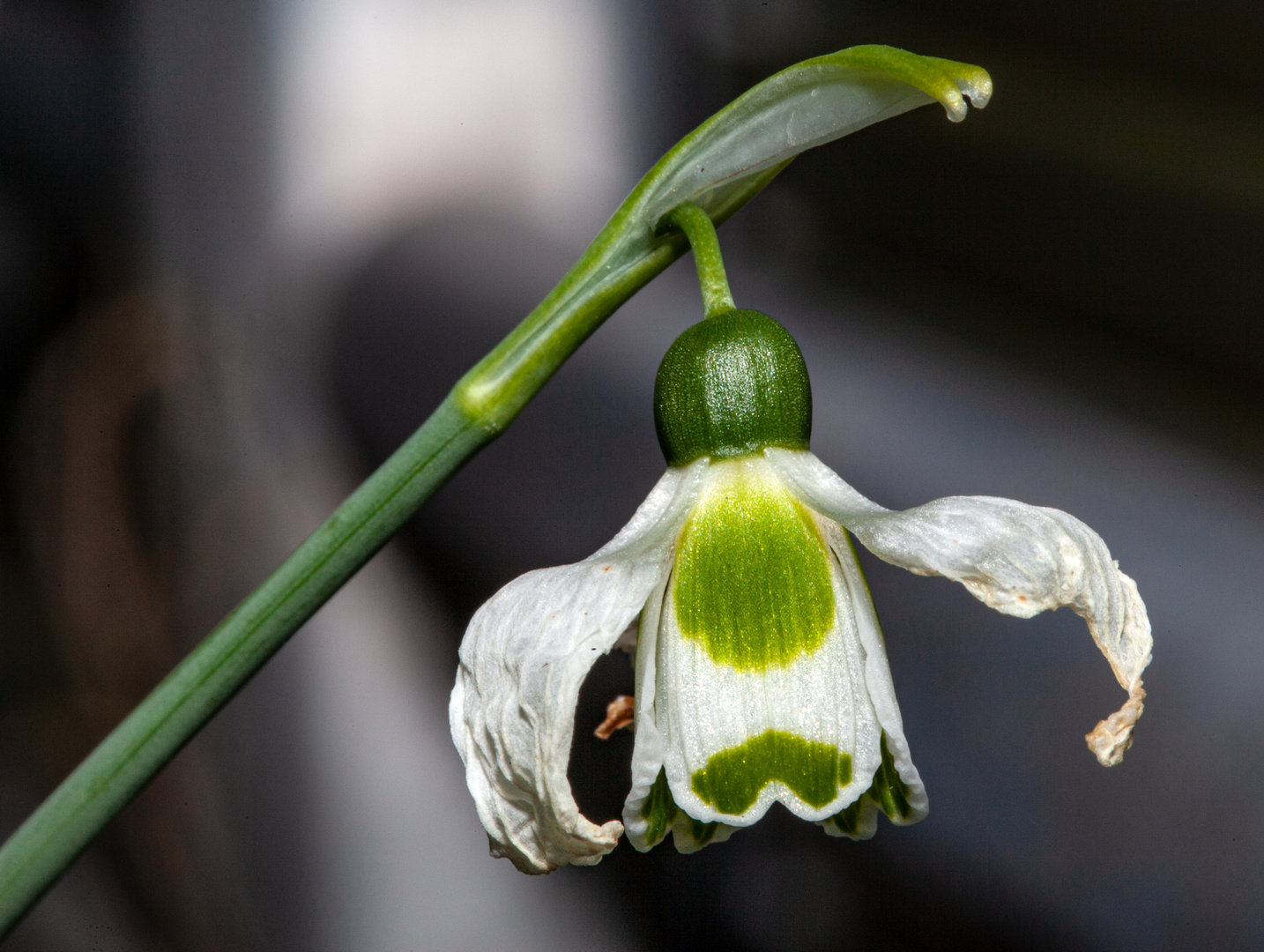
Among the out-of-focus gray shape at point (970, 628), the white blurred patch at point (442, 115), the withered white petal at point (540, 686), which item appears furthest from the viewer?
the white blurred patch at point (442, 115)

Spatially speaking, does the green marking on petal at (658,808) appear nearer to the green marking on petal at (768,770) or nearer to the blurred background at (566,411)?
the green marking on petal at (768,770)

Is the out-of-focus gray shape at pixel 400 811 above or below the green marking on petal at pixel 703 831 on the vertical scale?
below

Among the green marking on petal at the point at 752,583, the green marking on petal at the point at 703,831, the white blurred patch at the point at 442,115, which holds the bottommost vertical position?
the green marking on petal at the point at 703,831

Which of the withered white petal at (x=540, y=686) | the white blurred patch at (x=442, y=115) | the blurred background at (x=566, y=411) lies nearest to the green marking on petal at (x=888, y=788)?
the withered white petal at (x=540, y=686)

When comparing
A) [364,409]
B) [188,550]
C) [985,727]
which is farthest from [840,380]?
[188,550]

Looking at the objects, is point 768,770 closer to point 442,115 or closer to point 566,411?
point 566,411

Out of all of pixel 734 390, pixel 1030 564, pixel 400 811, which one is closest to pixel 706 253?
pixel 734 390
